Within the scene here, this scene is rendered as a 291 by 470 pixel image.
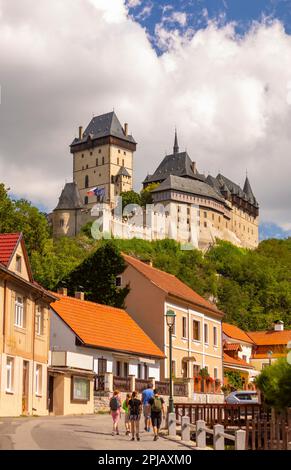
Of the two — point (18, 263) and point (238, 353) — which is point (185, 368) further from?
point (238, 353)

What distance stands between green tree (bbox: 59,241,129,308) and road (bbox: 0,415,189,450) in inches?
945

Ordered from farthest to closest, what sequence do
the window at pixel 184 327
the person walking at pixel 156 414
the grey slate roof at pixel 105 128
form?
the grey slate roof at pixel 105 128
the window at pixel 184 327
the person walking at pixel 156 414

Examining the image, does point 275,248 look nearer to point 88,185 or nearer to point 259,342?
point 88,185

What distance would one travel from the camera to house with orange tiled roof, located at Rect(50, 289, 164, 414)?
37.6m

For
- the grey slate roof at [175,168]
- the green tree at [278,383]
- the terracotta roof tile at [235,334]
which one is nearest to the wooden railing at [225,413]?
the green tree at [278,383]

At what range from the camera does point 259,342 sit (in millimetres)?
83875

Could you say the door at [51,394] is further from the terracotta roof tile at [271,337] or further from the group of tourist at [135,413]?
the terracotta roof tile at [271,337]

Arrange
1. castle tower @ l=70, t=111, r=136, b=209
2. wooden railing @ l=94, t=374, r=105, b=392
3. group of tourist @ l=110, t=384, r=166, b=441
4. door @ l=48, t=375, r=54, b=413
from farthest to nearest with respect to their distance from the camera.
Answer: castle tower @ l=70, t=111, r=136, b=209 → wooden railing @ l=94, t=374, r=105, b=392 → door @ l=48, t=375, r=54, b=413 → group of tourist @ l=110, t=384, r=166, b=441

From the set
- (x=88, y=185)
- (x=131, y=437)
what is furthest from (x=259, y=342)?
(x=88, y=185)

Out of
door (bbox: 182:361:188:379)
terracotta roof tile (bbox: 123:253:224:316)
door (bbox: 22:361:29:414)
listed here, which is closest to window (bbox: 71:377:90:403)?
door (bbox: 22:361:29:414)

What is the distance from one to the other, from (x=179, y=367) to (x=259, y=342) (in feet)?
104

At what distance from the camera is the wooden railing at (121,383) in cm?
4097

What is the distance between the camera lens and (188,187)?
176 meters

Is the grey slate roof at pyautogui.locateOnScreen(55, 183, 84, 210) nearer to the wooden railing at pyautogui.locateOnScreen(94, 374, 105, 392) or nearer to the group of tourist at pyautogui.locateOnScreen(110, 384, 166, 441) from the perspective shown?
the wooden railing at pyautogui.locateOnScreen(94, 374, 105, 392)
